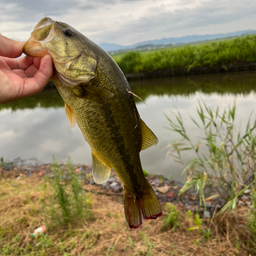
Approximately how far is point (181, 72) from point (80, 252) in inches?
861

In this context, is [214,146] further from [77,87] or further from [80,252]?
[77,87]

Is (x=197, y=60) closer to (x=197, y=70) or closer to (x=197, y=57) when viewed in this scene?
(x=197, y=57)

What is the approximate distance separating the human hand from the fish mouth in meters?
0.06

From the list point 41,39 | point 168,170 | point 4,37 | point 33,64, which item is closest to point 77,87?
point 41,39

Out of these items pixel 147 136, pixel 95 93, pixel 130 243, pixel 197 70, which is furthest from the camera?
pixel 197 70

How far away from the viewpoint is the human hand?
5.35ft

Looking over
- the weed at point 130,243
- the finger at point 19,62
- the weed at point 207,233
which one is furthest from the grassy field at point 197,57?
the finger at point 19,62

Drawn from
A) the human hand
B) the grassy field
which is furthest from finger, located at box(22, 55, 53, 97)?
the grassy field

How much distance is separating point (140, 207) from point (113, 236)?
249 cm

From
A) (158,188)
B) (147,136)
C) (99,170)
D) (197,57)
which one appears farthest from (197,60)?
(99,170)

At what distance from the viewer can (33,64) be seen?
2.02 meters

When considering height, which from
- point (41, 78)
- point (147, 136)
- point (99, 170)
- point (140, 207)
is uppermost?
point (41, 78)

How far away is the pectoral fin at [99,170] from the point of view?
67.4 inches

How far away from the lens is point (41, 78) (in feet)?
5.53
